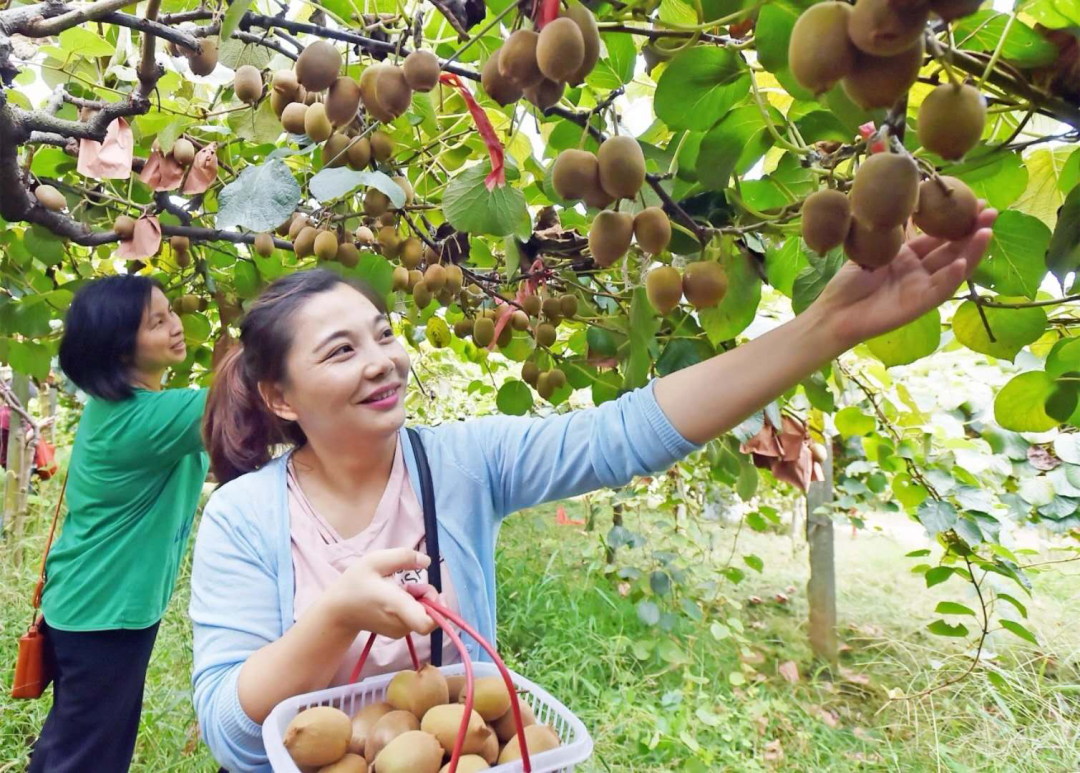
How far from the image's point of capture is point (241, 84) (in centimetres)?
100

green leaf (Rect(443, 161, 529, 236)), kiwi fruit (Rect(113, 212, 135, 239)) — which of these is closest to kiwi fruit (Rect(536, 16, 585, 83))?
green leaf (Rect(443, 161, 529, 236))

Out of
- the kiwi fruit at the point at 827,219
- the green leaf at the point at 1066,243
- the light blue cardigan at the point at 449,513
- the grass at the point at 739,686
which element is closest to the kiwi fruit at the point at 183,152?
the light blue cardigan at the point at 449,513

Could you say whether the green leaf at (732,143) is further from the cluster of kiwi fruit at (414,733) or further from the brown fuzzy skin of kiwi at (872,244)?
the cluster of kiwi fruit at (414,733)

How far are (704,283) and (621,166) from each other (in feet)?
0.66

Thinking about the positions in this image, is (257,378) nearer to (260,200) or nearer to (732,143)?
(260,200)

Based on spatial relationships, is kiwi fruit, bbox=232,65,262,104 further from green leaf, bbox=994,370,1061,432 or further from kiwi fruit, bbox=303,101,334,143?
green leaf, bbox=994,370,1061,432

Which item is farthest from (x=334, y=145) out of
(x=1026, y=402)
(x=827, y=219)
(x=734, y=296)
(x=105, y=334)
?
(x=105, y=334)

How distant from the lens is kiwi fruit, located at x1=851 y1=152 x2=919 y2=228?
16.2 inches

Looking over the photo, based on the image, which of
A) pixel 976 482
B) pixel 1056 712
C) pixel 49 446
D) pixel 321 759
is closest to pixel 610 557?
pixel 1056 712

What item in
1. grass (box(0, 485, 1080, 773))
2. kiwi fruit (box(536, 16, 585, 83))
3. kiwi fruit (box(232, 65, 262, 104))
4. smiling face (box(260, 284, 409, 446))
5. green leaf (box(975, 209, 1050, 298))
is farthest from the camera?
grass (box(0, 485, 1080, 773))

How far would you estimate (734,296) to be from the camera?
832mm

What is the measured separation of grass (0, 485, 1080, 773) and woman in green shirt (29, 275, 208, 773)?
511mm

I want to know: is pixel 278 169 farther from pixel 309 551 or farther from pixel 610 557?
pixel 610 557

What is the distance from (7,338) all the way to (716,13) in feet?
6.54
